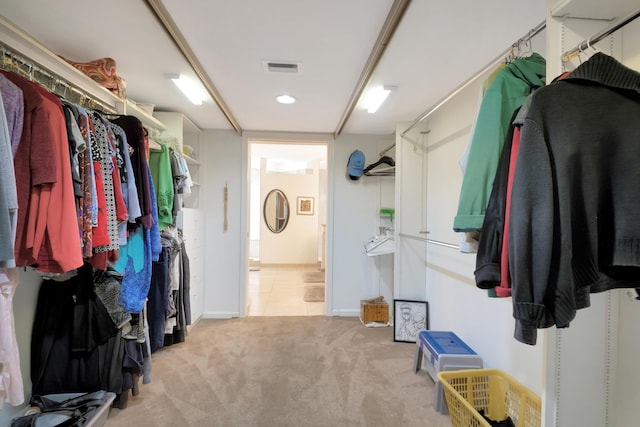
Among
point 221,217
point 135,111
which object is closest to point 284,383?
point 221,217

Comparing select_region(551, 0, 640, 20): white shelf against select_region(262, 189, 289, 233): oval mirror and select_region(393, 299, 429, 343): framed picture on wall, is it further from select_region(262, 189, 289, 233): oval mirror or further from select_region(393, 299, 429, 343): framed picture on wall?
select_region(262, 189, 289, 233): oval mirror

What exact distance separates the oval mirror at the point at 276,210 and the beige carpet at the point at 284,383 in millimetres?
3569

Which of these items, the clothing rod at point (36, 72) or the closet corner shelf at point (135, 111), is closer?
the clothing rod at point (36, 72)

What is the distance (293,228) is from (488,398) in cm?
499

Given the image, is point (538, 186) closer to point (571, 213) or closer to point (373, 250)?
point (571, 213)

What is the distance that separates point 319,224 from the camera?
21.0 ft

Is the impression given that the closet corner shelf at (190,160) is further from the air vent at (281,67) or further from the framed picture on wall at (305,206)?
the framed picture on wall at (305,206)

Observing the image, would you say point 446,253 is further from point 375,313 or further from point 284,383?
point 284,383

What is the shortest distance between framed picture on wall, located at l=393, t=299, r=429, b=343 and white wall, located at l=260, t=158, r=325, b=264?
3804 mm

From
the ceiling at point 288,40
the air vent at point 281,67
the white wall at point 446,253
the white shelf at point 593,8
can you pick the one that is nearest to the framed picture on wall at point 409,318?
the white wall at point 446,253

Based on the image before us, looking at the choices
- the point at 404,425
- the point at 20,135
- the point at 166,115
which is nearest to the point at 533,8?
the point at 20,135

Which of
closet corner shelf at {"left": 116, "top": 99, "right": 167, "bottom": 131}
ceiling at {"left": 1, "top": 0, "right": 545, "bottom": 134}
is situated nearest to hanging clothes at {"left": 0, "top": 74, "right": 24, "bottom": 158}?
ceiling at {"left": 1, "top": 0, "right": 545, "bottom": 134}

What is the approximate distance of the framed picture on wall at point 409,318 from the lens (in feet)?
8.57

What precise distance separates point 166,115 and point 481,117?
2601 mm
